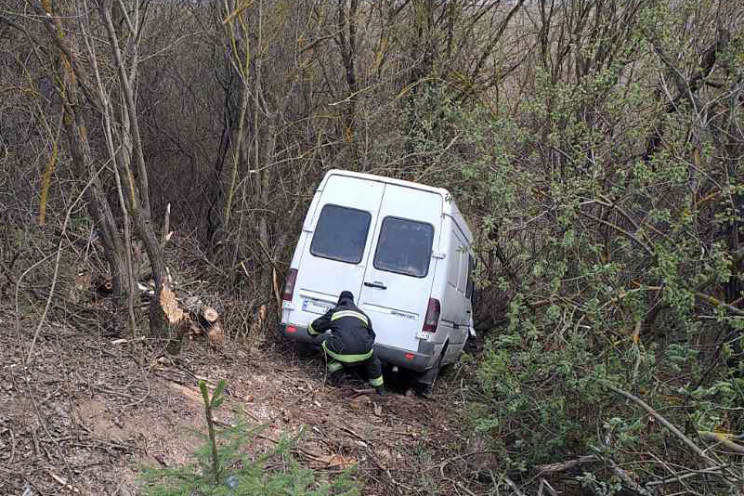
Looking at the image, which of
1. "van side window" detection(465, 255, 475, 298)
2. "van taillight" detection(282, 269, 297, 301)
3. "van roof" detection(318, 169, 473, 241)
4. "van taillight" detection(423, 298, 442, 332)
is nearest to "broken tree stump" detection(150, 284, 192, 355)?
"van taillight" detection(282, 269, 297, 301)

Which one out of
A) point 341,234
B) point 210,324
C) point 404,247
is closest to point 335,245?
point 341,234

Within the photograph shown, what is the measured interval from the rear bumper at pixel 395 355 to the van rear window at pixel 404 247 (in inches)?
33.0

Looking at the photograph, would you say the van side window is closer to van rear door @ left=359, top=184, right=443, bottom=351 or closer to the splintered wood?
van rear door @ left=359, top=184, right=443, bottom=351

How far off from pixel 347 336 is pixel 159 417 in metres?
2.35

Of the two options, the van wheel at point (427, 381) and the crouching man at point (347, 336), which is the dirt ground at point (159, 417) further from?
the van wheel at point (427, 381)

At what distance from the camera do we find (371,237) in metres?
8.40

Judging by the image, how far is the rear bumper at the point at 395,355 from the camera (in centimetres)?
816

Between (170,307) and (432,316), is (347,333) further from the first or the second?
(170,307)

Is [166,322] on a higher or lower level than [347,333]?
higher

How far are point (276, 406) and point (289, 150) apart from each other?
5465 mm

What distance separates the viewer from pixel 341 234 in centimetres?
844

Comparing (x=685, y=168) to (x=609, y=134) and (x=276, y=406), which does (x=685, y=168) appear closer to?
(x=609, y=134)

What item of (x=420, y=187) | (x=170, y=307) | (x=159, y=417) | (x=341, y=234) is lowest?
(x=159, y=417)

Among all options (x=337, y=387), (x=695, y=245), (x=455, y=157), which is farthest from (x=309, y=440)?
(x=455, y=157)
